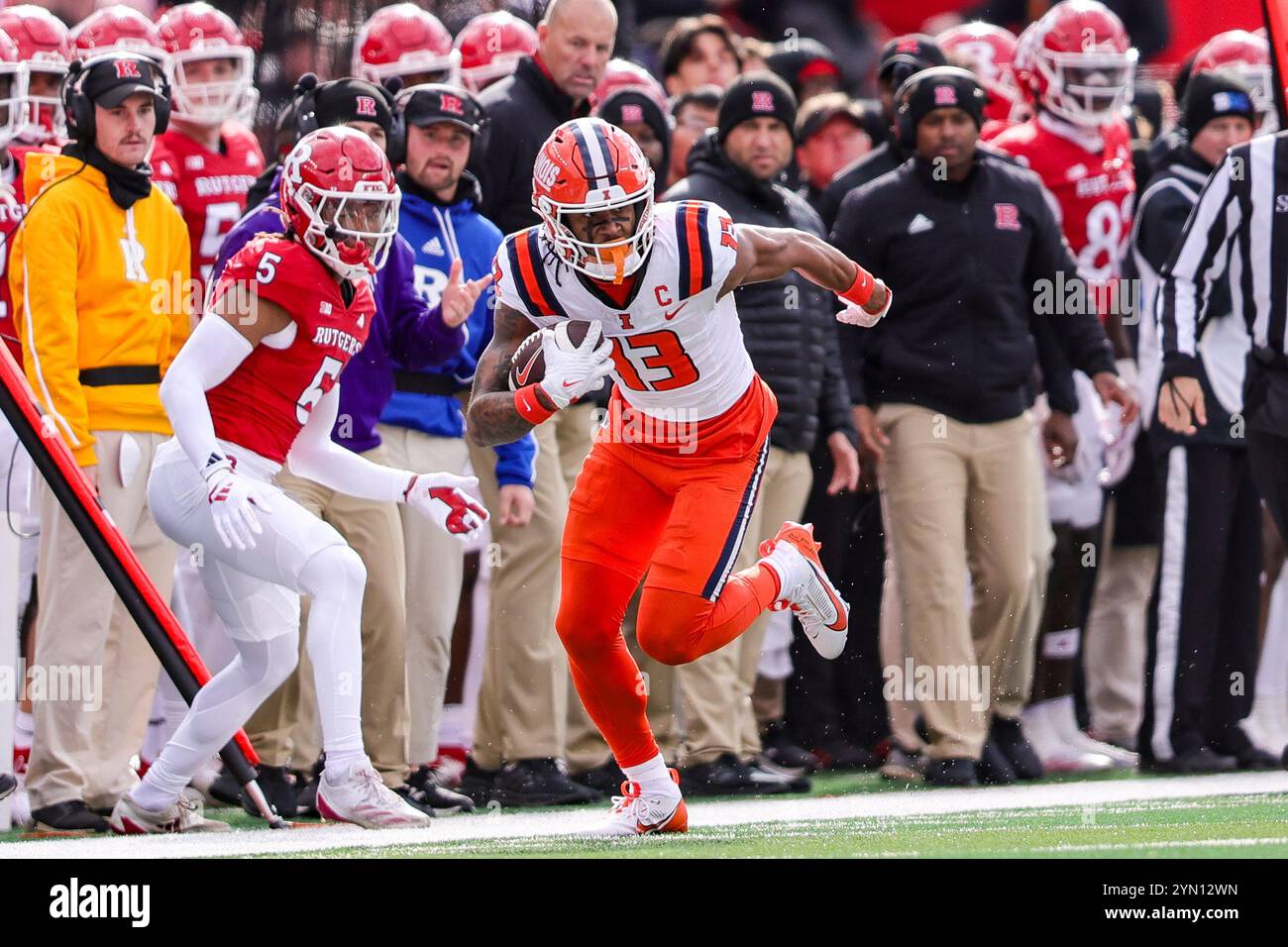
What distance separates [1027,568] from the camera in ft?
26.8

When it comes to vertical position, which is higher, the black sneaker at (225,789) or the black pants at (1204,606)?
the black pants at (1204,606)

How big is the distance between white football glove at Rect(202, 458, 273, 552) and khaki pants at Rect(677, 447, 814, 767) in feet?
6.06

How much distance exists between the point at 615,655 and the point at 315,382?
120 cm

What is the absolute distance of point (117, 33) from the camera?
8383mm

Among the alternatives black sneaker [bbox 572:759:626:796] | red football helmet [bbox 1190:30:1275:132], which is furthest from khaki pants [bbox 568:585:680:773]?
red football helmet [bbox 1190:30:1275:132]

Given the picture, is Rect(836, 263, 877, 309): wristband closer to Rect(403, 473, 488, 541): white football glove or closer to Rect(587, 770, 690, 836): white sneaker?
Rect(403, 473, 488, 541): white football glove

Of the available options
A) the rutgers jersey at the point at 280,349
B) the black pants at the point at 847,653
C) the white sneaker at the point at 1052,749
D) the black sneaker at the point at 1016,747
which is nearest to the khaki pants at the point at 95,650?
the rutgers jersey at the point at 280,349

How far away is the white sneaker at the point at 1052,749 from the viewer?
8.38 meters

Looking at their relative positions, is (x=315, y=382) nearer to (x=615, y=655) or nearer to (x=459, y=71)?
(x=615, y=655)

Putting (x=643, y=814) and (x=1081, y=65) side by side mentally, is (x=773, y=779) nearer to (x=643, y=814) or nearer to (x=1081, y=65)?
(x=643, y=814)

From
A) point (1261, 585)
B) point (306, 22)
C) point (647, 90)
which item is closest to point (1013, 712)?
point (1261, 585)

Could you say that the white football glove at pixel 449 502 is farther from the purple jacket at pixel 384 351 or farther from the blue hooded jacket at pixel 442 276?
the blue hooded jacket at pixel 442 276

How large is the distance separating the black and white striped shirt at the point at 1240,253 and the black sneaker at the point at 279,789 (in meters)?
3.21

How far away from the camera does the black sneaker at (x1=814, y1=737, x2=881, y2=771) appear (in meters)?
8.49
